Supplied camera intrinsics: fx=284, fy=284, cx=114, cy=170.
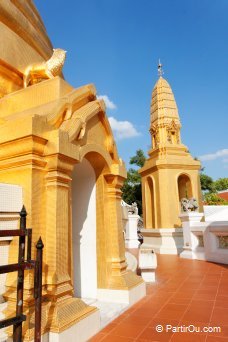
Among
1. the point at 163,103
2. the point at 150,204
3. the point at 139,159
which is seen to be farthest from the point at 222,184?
the point at 150,204

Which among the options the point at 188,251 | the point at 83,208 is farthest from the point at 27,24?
the point at 188,251

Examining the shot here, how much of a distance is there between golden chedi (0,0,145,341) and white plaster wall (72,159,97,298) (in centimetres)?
2

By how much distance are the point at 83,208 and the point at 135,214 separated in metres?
13.9

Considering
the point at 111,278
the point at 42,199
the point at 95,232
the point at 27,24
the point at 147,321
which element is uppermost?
the point at 27,24

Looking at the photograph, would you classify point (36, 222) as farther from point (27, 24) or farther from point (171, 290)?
point (27, 24)

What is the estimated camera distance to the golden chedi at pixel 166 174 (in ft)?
51.1

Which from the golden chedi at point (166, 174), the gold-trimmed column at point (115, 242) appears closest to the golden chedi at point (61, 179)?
the gold-trimmed column at point (115, 242)

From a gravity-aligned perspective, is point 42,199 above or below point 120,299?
above

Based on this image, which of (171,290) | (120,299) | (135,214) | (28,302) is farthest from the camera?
(135,214)

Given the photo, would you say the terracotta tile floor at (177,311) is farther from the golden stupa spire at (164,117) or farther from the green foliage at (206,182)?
the green foliage at (206,182)

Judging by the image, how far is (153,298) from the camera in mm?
5711

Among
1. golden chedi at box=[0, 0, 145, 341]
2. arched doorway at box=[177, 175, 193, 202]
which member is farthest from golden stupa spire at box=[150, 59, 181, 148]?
A: golden chedi at box=[0, 0, 145, 341]

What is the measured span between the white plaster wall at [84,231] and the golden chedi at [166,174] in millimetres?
9551

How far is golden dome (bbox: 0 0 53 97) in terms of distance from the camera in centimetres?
604
